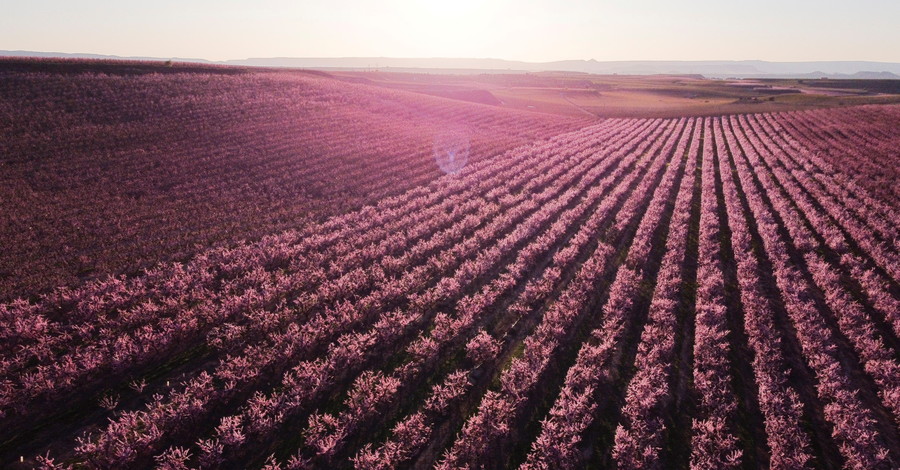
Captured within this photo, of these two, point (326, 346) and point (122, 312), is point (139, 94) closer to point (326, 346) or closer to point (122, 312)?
point (122, 312)

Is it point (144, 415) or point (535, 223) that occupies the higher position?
point (535, 223)

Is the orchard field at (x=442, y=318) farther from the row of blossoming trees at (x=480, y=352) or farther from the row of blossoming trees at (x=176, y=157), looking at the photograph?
the row of blossoming trees at (x=176, y=157)

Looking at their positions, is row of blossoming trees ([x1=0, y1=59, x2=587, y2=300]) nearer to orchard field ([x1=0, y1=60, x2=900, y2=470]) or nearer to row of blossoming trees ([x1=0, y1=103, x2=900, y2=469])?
orchard field ([x1=0, y1=60, x2=900, y2=470])

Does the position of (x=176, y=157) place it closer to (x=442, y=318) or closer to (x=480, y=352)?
(x=442, y=318)

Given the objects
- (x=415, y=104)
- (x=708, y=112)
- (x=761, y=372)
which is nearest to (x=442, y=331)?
(x=761, y=372)

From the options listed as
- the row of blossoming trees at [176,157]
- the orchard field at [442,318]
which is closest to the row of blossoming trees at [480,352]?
the orchard field at [442,318]

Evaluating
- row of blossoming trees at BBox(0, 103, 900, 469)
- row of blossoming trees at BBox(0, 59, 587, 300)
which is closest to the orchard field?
row of blossoming trees at BBox(0, 103, 900, 469)
